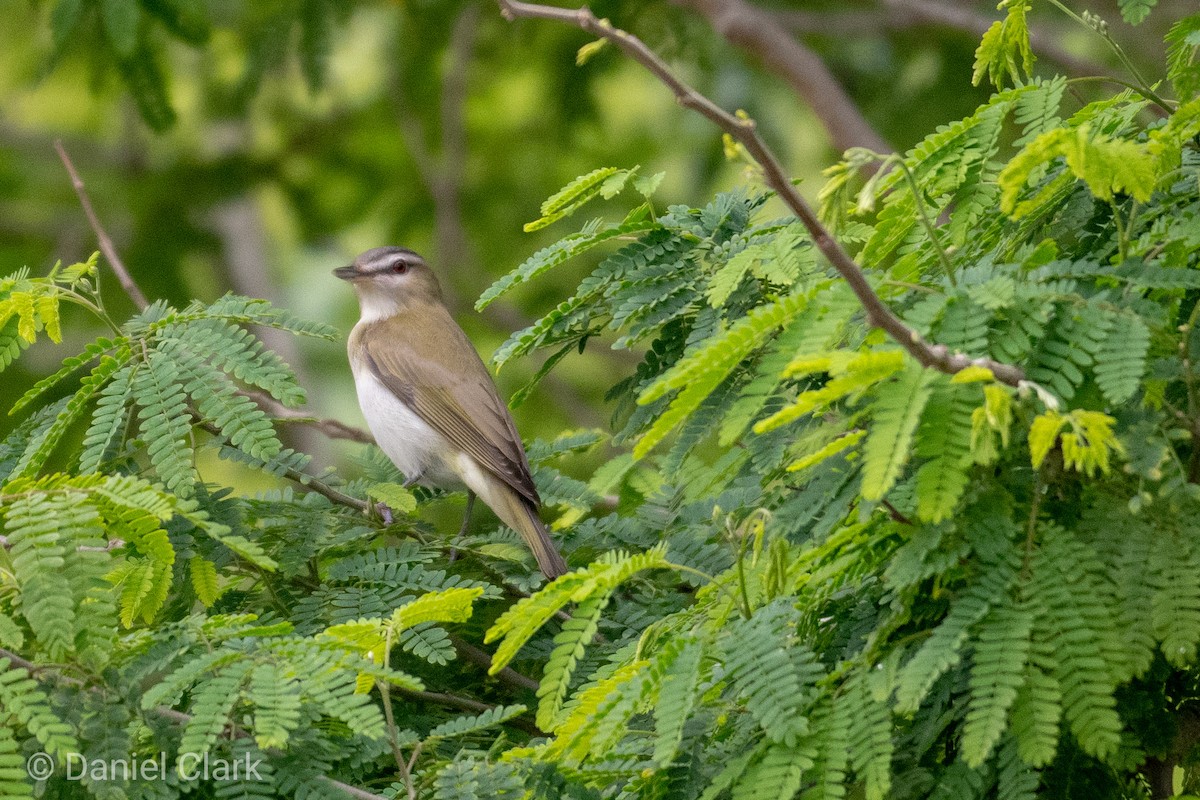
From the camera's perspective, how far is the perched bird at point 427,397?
5.54 m

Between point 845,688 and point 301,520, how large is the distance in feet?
6.68

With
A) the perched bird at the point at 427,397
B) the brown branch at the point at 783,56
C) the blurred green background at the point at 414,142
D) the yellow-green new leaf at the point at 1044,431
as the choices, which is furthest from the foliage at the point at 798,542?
the blurred green background at the point at 414,142

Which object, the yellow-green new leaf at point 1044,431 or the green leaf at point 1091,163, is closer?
the yellow-green new leaf at point 1044,431

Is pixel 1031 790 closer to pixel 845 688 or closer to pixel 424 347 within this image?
pixel 845 688

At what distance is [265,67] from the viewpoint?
306 inches

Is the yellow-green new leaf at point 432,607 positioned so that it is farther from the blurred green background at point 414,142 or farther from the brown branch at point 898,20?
the brown branch at point 898,20

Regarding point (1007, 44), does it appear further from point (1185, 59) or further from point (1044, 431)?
point (1044, 431)

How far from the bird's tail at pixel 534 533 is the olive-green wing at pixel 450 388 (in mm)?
420

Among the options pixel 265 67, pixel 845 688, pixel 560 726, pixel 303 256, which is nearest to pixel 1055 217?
pixel 845 688

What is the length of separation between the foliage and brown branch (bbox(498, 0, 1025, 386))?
0.06 metres

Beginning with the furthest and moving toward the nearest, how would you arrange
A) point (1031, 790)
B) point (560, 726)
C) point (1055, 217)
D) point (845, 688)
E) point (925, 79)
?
1. point (925, 79)
2. point (1055, 217)
3. point (560, 726)
4. point (845, 688)
5. point (1031, 790)

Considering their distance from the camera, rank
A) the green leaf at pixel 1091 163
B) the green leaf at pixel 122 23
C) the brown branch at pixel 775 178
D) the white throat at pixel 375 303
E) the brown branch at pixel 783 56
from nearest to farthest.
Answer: the brown branch at pixel 775 178
the green leaf at pixel 1091 163
the green leaf at pixel 122 23
the white throat at pixel 375 303
the brown branch at pixel 783 56

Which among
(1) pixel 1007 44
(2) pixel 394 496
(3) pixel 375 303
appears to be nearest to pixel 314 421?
(2) pixel 394 496

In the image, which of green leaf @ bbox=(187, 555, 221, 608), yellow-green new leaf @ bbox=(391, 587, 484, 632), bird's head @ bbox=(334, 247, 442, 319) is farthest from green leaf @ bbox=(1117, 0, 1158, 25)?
bird's head @ bbox=(334, 247, 442, 319)
